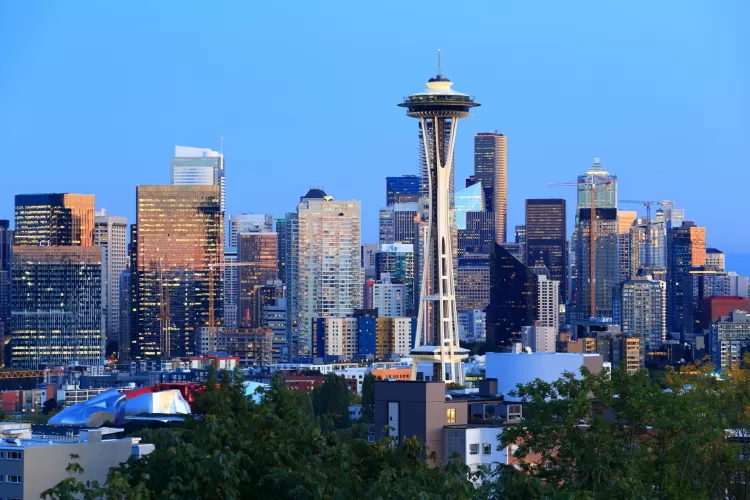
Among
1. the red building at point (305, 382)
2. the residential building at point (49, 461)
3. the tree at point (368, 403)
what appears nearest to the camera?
the residential building at point (49, 461)

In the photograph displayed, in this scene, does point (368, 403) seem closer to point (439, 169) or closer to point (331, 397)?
point (331, 397)

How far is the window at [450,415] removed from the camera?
69.7m

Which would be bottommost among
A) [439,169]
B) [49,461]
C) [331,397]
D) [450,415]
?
[331,397]

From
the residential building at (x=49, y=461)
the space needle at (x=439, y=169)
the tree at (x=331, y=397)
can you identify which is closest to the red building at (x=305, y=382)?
the space needle at (x=439, y=169)

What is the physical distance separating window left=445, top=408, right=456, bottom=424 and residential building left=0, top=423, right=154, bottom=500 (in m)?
10.6

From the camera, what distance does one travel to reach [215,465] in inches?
1331

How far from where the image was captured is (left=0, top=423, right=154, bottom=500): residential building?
61250 millimetres

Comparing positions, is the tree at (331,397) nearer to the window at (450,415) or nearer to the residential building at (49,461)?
the window at (450,415)

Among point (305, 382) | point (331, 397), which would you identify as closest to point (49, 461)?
point (331, 397)

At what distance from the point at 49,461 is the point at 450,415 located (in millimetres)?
14157

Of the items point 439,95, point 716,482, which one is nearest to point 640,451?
point 716,482

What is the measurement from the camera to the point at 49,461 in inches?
2530

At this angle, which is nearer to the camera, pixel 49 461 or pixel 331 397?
pixel 49 461

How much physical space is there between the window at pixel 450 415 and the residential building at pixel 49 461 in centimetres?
Result: 1061
